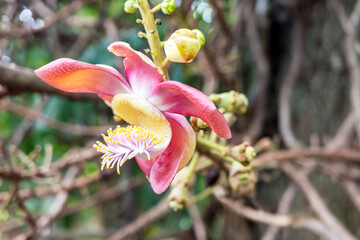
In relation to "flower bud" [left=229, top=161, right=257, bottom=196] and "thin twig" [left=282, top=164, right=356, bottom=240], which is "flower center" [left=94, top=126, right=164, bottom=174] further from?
"thin twig" [left=282, top=164, right=356, bottom=240]

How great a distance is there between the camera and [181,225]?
203 cm

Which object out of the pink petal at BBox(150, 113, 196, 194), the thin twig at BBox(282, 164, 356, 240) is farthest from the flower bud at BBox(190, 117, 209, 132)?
the thin twig at BBox(282, 164, 356, 240)

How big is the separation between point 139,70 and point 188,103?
0.07 m

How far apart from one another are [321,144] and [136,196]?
3.28 feet

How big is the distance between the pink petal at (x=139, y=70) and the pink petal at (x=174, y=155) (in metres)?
0.05

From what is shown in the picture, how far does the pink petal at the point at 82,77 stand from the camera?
404 mm

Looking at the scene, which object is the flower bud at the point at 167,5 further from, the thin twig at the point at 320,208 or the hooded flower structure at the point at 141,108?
the thin twig at the point at 320,208

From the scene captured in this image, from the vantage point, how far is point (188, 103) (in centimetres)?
41

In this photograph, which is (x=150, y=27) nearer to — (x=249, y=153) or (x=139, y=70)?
(x=139, y=70)

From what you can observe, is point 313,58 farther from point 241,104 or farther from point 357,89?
point 241,104

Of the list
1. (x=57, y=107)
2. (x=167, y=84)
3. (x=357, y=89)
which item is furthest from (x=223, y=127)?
(x=57, y=107)

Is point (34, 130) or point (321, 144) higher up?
point (34, 130)

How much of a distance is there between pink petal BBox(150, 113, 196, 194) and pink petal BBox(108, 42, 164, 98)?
0.05 meters

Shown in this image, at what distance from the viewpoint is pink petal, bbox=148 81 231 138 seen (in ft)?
1.18
